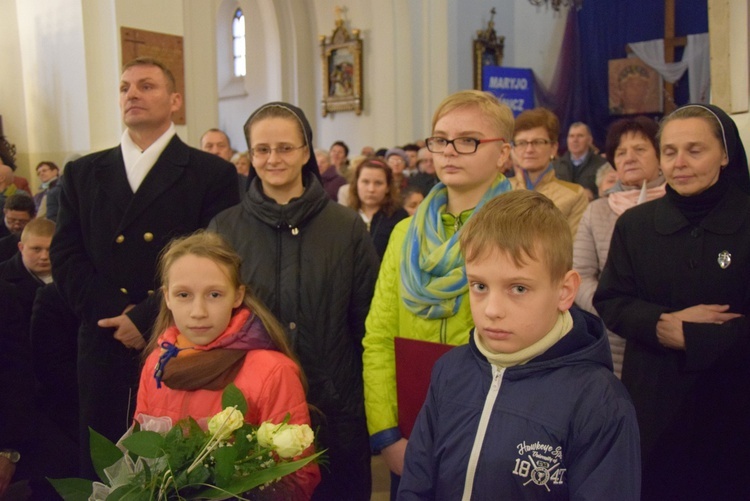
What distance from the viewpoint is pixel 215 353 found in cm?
202

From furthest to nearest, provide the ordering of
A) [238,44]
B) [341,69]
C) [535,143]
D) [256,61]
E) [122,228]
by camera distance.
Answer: [238,44]
[256,61]
[341,69]
[535,143]
[122,228]

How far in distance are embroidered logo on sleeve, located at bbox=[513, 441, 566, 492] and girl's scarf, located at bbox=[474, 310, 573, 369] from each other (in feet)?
0.60

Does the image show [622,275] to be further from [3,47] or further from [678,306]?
[3,47]

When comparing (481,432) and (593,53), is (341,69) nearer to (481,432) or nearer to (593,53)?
(593,53)

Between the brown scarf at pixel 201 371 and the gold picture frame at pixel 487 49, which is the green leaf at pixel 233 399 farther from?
the gold picture frame at pixel 487 49

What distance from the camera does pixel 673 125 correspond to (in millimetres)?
2447

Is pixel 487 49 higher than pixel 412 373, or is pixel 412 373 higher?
pixel 487 49

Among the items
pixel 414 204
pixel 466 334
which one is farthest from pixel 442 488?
pixel 414 204

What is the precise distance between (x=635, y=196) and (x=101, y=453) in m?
2.47

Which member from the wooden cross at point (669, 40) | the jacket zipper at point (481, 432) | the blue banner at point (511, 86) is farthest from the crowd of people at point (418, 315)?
the wooden cross at point (669, 40)

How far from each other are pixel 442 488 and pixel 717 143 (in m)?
1.57

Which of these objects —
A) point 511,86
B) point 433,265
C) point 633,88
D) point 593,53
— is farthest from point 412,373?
point 593,53

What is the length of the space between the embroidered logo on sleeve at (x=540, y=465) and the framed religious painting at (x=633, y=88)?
43.1 ft

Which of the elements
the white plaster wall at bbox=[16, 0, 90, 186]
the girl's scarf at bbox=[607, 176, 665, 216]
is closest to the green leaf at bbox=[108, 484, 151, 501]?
the girl's scarf at bbox=[607, 176, 665, 216]
